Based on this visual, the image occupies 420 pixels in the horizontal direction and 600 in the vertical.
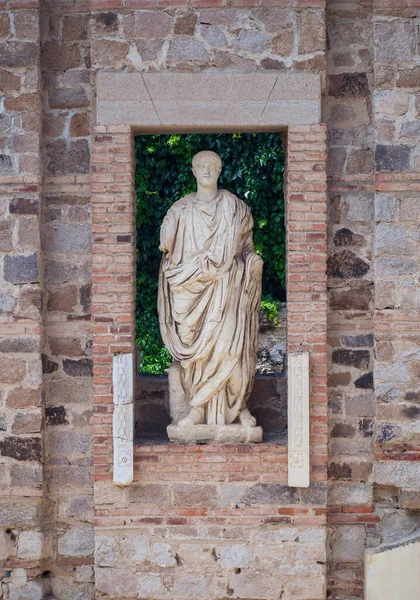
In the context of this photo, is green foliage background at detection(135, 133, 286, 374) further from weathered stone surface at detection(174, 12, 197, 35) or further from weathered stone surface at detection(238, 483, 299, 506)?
weathered stone surface at detection(238, 483, 299, 506)

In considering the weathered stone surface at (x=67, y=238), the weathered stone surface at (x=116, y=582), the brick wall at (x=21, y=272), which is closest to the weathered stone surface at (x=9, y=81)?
the brick wall at (x=21, y=272)

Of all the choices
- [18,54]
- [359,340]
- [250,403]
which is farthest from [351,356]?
[18,54]

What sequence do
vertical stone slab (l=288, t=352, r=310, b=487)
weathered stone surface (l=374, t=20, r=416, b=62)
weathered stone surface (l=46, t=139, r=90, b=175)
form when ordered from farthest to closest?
weathered stone surface (l=46, t=139, r=90, b=175) < weathered stone surface (l=374, t=20, r=416, b=62) < vertical stone slab (l=288, t=352, r=310, b=487)

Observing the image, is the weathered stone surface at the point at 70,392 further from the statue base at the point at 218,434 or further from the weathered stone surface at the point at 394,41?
the weathered stone surface at the point at 394,41

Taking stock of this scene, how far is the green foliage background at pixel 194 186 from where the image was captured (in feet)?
32.7

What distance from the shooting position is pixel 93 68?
19.8 feet

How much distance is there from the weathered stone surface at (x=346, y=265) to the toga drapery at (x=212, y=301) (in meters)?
0.51

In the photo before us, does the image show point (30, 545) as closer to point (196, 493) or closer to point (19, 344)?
point (196, 493)

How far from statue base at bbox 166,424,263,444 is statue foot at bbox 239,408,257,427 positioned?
35 millimetres

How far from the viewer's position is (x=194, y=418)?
6.16m

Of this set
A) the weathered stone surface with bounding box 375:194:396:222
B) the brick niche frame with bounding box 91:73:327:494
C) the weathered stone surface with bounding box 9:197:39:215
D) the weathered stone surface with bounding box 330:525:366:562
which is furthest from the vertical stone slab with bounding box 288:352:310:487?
the weathered stone surface with bounding box 9:197:39:215

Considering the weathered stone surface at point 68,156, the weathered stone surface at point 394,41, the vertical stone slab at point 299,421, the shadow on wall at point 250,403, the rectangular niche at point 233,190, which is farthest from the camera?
the rectangular niche at point 233,190

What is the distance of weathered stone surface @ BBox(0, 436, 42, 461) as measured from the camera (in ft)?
20.1

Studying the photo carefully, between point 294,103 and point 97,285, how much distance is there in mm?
1806
